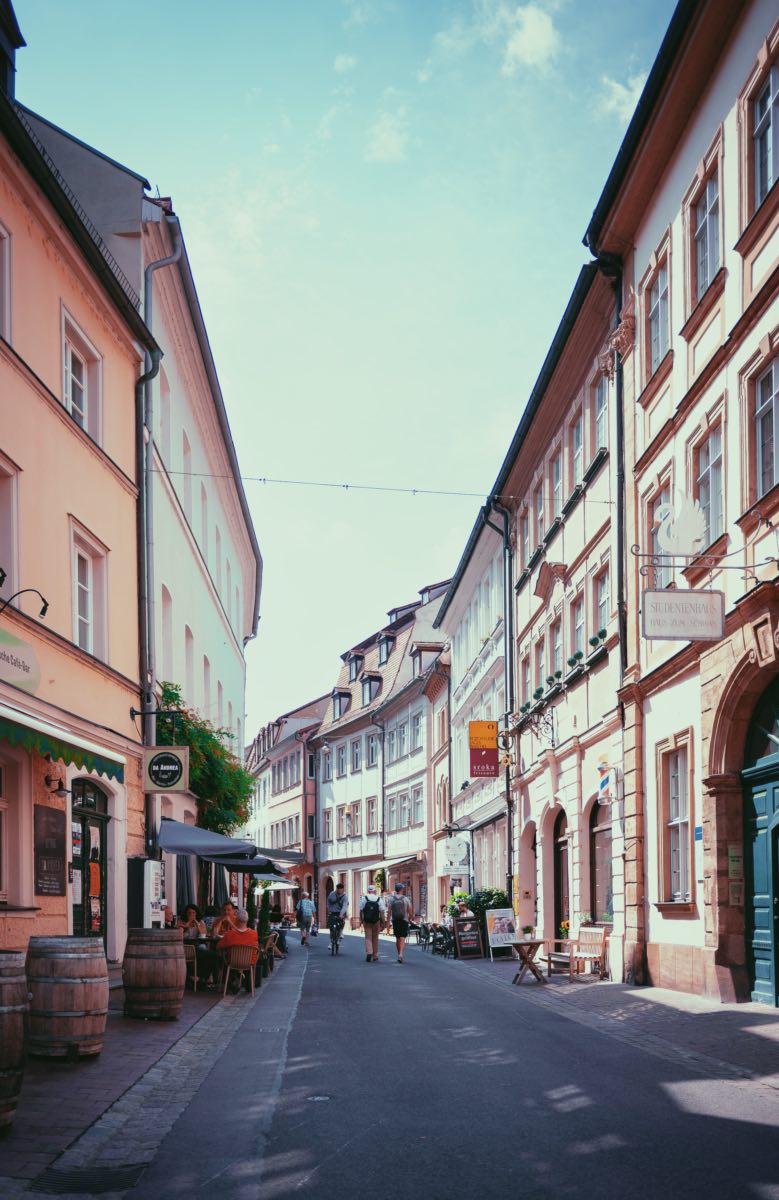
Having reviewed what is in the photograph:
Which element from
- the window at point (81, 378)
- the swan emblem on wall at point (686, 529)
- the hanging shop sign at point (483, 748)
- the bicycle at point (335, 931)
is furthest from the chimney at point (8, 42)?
the bicycle at point (335, 931)

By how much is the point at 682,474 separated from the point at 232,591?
2124 cm

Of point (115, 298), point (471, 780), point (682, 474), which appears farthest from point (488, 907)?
point (115, 298)

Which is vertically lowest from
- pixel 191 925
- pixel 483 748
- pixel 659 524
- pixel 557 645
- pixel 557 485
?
pixel 191 925

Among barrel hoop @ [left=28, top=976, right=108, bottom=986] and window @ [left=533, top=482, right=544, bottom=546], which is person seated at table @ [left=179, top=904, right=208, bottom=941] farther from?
window @ [left=533, top=482, right=544, bottom=546]

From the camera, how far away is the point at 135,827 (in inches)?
765

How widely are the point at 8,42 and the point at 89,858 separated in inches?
413

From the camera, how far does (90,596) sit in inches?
706

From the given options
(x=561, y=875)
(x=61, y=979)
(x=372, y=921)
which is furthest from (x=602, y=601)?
(x=61, y=979)

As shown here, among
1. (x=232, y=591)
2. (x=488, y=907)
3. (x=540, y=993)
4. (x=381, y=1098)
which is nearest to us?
(x=381, y=1098)

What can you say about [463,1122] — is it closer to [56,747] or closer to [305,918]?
[56,747]

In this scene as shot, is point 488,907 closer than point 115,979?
No

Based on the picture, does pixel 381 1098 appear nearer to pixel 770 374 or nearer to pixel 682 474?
pixel 770 374

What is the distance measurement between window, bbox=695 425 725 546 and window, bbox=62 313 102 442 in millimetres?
7842

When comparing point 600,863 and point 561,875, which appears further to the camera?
point 561,875
